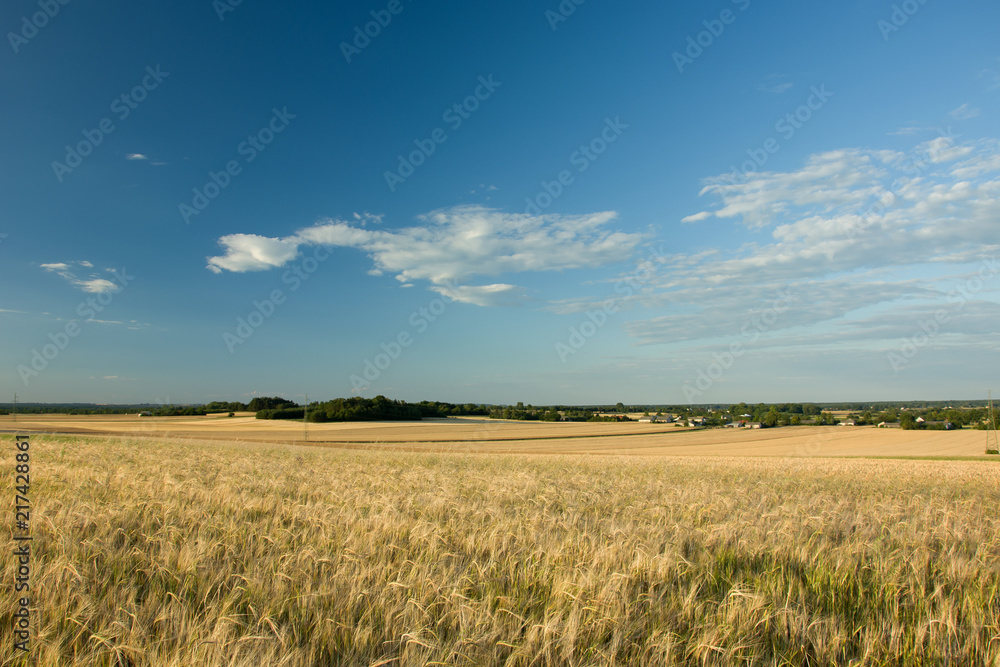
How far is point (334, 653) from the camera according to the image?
2.23 m

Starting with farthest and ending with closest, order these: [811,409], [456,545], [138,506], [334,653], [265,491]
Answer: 1. [811,409]
2. [265,491]
3. [138,506]
4. [456,545]
5. [334,653]

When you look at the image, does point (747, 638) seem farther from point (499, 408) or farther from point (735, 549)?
point (499, 408)

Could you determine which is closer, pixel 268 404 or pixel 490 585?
pixel 490 585

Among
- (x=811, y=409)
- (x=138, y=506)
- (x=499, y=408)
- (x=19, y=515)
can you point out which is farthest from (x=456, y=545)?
(x=811, y=409)

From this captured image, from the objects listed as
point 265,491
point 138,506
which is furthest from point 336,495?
point 138,506

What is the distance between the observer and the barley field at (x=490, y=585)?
7.34 feet

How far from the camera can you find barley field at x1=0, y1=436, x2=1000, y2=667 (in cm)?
224

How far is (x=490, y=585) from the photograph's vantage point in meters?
2.86

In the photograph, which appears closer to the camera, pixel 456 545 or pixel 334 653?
pixel 334 653

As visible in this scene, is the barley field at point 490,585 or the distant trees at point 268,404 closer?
the barley field at point 490,585

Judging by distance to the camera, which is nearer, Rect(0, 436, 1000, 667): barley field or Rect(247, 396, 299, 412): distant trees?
Rect(0, 436, 1000, 667): barley field

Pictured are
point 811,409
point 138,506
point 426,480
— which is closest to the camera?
point 138,506

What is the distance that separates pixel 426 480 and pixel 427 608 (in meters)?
4.92

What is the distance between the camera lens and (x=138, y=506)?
4484 mm
